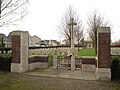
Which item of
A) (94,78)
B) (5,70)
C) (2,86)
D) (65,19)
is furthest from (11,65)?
(65,19)

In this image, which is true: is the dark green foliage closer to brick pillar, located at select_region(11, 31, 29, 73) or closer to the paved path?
the paved path

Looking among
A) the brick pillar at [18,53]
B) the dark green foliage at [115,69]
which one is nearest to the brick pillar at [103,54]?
the dark green foliage at [115,69]

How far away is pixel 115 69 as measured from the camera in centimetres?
1032

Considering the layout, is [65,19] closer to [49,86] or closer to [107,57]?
[107,57]

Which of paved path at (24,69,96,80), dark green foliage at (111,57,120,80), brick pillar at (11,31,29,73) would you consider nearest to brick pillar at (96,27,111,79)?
dark green foliage at (111,57,120,80)

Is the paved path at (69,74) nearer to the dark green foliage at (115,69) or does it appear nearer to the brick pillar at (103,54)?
the brick pillar at (103,54)

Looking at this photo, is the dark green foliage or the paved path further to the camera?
the paved path

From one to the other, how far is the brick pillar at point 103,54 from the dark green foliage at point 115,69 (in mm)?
346

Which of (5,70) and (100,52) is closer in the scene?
(100,52)

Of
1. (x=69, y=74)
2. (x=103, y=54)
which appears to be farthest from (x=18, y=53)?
(x=103, y=54)

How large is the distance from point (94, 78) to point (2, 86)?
5176mm

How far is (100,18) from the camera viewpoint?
3131cm

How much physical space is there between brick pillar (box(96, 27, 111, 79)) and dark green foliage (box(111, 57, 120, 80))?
35 cm

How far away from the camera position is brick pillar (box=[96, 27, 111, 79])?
10.2 metres
